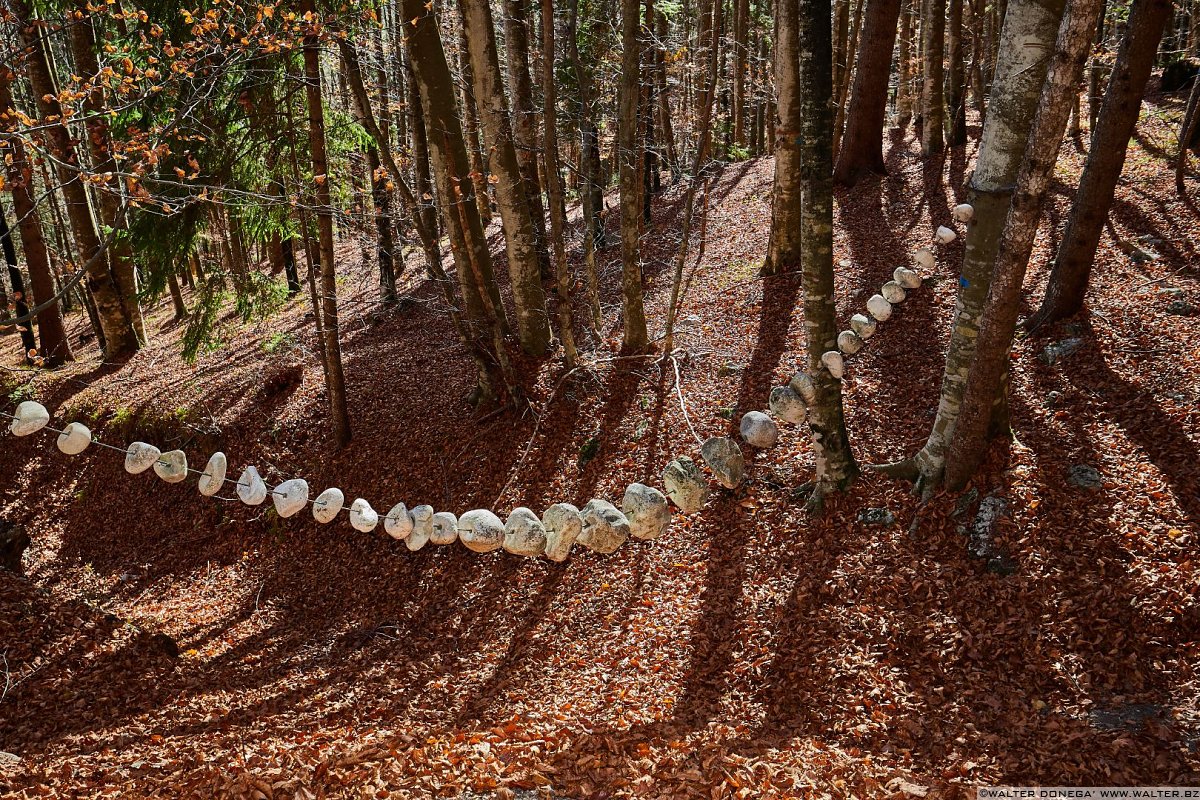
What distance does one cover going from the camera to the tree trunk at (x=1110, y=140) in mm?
5828

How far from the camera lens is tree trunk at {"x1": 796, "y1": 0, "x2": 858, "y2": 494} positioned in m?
4.31

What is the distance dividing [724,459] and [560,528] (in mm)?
1388

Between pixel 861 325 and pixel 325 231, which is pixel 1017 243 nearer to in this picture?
pixel 861 325

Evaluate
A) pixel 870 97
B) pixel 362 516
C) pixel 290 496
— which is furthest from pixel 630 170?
pixel 870 97

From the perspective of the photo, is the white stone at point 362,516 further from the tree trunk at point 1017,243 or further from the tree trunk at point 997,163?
the tree trunk at point 1017,243

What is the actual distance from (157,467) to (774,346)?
5924 mm

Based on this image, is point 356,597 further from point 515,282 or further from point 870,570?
point 870,570

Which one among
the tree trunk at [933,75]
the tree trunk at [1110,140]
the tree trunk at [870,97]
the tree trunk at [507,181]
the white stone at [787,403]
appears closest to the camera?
the white stone at [787,403]

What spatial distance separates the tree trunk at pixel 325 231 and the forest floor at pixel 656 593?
1.55ft

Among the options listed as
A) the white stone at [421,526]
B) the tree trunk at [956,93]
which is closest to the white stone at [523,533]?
the white stone at [421,526]

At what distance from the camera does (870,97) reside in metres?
11.3

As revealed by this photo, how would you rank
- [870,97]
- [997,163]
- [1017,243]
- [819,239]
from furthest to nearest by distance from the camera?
[870,97], [819,239], [997,163], [1017,243]

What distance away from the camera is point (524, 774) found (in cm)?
350

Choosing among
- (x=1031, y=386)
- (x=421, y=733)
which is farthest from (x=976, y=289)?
(x=421, y=733)
